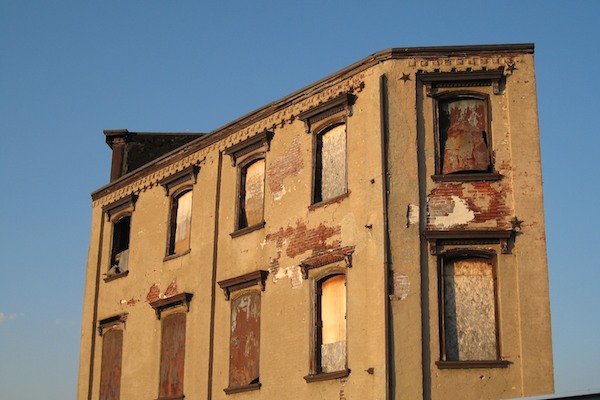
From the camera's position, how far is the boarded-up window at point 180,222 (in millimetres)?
26578

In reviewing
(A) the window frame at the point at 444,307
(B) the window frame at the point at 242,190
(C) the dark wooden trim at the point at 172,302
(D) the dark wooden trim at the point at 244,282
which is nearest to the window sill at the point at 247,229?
(B) the window frame at the point at 242,190

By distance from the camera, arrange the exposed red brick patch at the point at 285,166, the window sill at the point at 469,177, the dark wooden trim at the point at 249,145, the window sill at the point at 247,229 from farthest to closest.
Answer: the dark wooden trim at the point at 249,145, the window sill at the point at 247,229, the exposed red brick patch at the point at 285,166, the window sill at the point at 469,177

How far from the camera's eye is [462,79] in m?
20.9

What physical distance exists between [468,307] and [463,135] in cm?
373

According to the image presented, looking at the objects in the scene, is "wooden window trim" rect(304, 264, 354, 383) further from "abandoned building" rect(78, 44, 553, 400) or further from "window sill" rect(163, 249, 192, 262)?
"window sill" rect(163, 249, 192, 262)

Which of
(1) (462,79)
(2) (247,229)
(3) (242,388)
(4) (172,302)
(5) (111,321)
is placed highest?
(1) (462,79)

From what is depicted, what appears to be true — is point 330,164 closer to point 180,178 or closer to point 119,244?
point 180,178

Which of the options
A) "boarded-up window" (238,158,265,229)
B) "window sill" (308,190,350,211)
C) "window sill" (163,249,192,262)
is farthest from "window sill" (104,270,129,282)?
"window sill" (308,190,350,211)

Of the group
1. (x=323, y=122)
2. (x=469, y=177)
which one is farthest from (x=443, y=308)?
(x=323, y=122)

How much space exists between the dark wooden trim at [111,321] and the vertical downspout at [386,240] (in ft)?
34.6

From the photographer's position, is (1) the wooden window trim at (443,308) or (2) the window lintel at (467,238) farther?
(2) the window lintel at (467,238)

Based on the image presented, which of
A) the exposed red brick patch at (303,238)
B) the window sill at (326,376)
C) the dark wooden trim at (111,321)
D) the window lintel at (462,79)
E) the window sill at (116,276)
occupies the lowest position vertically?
the window sill at (326,376)

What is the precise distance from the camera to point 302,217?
2256 cm

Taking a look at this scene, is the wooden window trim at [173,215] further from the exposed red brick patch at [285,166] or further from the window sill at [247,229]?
the exposed red brick patch at [285,166]
